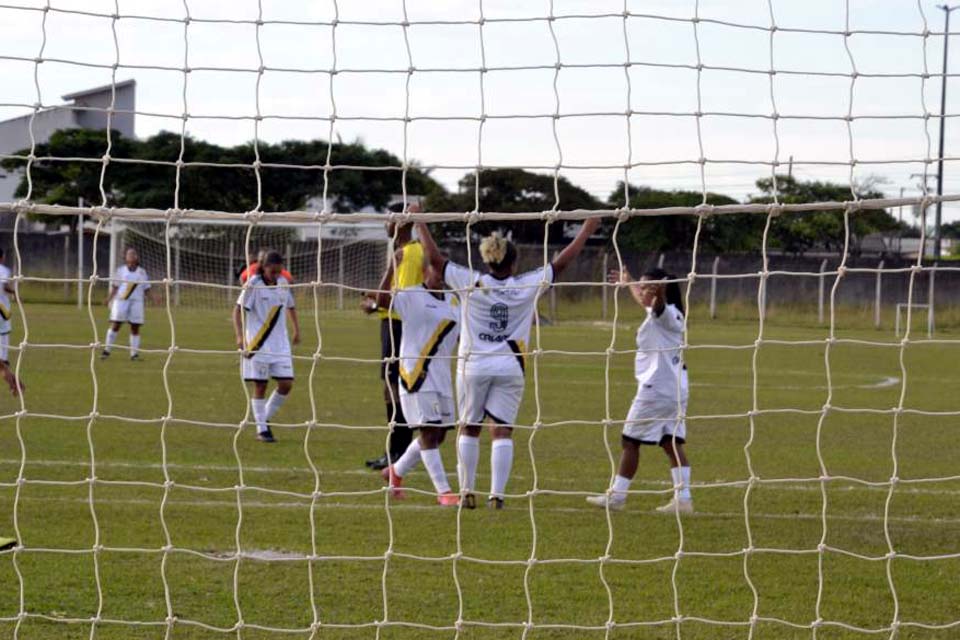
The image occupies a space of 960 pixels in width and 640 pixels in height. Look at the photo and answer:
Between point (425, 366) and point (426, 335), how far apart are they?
31cm

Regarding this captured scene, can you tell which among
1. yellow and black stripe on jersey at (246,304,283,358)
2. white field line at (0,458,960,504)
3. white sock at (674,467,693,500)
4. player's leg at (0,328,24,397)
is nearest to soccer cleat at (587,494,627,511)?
white sock at (674,467,693,500)

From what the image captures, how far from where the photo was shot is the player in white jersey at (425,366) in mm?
9188

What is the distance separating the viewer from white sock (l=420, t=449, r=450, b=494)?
8977 millimetres

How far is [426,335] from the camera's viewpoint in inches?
374

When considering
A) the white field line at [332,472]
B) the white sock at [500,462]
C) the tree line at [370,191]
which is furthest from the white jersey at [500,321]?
the tree line at [370,191]

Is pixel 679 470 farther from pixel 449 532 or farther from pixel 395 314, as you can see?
pixel 395 314

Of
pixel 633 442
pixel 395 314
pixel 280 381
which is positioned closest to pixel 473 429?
pixel 633 442

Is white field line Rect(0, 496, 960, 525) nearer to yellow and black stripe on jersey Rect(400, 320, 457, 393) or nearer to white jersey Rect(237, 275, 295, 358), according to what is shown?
yellow and black stripe on jersey Rect(400, 320, 457, 393)

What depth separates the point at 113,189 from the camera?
43406 millimetres

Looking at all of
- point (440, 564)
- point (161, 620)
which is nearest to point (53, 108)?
point (161, 620)

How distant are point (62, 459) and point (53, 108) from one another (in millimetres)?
5501

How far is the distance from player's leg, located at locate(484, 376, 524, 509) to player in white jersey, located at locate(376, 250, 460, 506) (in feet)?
1.35

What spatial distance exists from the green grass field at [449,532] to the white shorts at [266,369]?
57 centimetres

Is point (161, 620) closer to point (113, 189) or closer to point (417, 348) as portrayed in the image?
point (417, 348)
